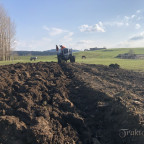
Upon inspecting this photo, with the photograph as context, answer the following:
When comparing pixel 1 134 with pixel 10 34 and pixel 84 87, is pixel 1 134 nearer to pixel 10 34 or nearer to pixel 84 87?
pixel 84 87

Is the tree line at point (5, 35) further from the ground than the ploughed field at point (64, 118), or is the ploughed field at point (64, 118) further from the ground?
the tree line at point (5, 35)

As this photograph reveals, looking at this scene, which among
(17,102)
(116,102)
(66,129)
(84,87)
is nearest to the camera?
(66,129)

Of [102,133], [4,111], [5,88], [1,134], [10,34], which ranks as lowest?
[102,133]

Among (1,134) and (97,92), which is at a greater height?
(97,92)

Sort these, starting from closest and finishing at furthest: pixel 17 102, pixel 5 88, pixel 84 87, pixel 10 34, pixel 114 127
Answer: pixel 114 127 < pixel 17 102 < pixel 5 88 < pixel 84 87 < pixel 10 34

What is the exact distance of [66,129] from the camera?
3.44 m

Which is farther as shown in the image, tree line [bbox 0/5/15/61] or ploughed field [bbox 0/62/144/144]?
tree line [bbox 0/5/15/61]

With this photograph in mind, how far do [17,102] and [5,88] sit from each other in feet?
4.25

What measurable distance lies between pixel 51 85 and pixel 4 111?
2547 millimetres

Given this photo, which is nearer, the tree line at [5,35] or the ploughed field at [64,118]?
the ploughed field at [64,118]

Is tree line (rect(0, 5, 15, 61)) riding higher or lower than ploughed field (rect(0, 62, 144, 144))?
higher

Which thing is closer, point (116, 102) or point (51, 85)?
point (116, 102)

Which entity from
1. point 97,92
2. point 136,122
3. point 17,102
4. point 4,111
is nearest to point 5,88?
point 17,102

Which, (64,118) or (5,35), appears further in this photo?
(5,35)
